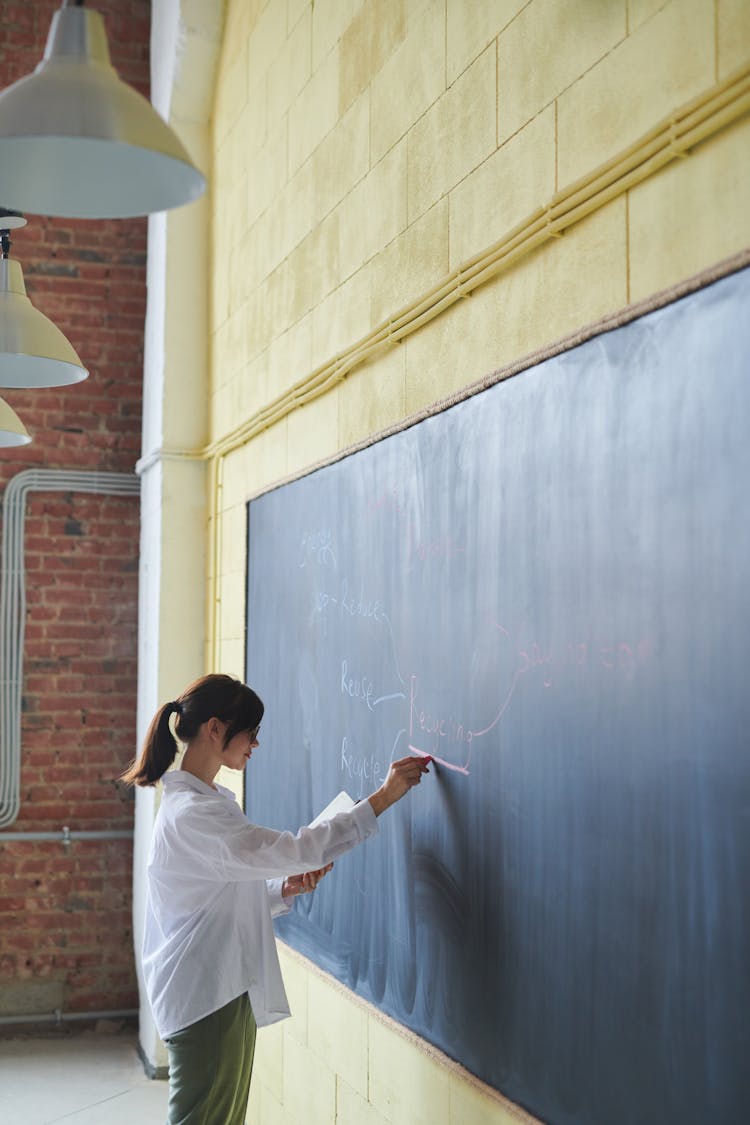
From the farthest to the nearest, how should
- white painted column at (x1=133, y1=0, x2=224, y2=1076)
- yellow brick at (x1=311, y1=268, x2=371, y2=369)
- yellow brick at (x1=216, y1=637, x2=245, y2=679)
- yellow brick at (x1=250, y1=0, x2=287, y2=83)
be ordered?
white painted column at (x1=133, y1=0, x2=224, y2=1076) → yellow brick at (x1=216, y1=637, x2=245, y2=679) → yellow brick at (x1=250, y1=0, x2=287, y2=83) → yellow brick at (x1=311, y1=268, x2=371, y2=369)

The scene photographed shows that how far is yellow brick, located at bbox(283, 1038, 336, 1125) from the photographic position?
122 inches

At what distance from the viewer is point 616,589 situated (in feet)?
6.13

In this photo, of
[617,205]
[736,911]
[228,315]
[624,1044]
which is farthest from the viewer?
[228,315]

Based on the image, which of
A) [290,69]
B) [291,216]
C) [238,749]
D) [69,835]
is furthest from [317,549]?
[69,835]

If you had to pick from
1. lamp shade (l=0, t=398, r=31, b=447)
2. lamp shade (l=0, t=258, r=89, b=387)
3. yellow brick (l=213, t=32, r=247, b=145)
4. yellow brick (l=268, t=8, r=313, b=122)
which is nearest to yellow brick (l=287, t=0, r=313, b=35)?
yellow brick (l=268, t=8, r=313, b=122)

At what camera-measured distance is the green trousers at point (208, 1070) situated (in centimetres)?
255

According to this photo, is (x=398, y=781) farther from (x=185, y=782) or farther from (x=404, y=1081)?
(x=404, y=1081)

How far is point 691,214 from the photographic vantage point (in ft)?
5.78

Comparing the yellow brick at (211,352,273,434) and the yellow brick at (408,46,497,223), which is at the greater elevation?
the yellow brick at (408,46,497,223)

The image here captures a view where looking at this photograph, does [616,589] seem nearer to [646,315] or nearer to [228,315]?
[646,315]

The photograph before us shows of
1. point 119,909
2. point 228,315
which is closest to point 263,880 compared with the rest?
point 228,315

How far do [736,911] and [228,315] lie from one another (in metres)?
3.33

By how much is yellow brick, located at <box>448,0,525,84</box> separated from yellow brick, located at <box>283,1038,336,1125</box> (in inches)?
98.1

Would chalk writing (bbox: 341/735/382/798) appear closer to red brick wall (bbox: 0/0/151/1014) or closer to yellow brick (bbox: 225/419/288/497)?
yellow brick (bbox: 225/419/288/497)
